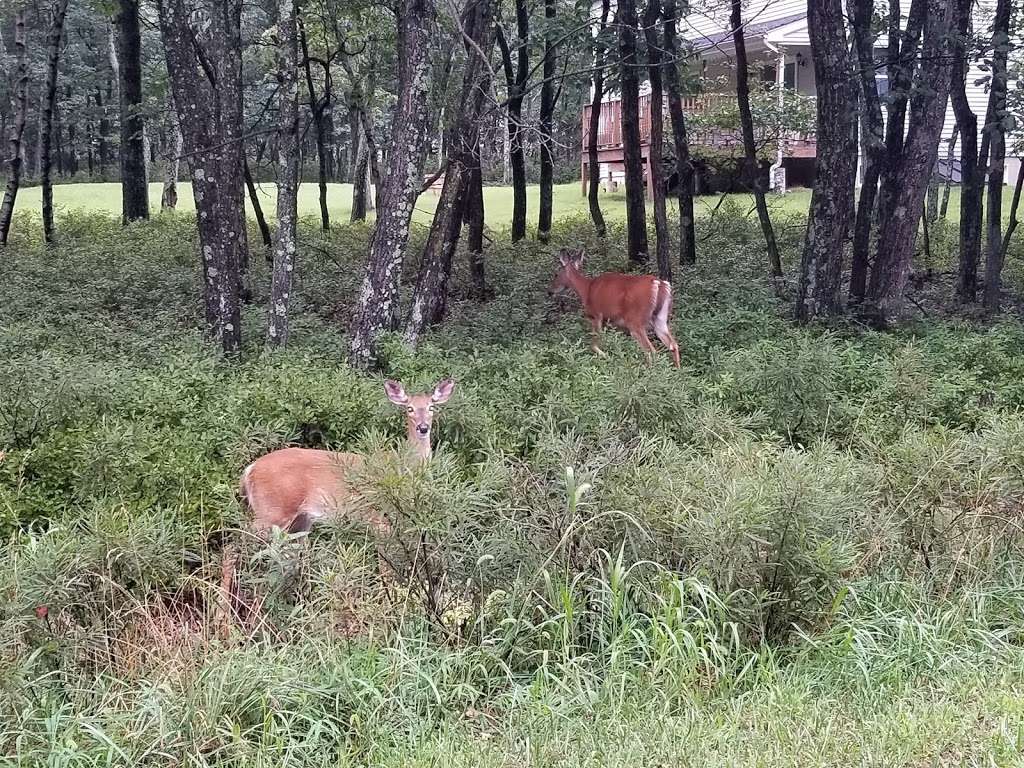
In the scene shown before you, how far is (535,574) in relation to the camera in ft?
15.8

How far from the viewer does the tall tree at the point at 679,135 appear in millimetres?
13883

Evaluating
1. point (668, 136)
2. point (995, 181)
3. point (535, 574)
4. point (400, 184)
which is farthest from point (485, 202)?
point (535, 574)

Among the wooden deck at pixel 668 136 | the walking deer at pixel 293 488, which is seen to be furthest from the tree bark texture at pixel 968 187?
the walking deer at pixel 293 488

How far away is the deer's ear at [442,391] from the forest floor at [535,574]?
17 cm

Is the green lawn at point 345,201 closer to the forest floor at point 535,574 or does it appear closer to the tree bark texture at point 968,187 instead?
the tree bark texture at point 968,187

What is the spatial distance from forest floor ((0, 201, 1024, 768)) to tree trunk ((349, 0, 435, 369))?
1.01 m

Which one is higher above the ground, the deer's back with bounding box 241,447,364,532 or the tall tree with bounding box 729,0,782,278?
the tall tree with bounding box 729,0,782,278

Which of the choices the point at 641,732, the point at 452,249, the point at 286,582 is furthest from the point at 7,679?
the point at 452,249

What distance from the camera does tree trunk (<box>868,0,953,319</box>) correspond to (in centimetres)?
1047

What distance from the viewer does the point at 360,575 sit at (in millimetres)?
4961

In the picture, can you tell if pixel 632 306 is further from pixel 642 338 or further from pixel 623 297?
pixel 642 338

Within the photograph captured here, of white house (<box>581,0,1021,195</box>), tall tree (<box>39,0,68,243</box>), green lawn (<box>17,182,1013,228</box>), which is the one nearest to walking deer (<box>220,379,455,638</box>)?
tall tree (<box>39,0,68,243</box>)

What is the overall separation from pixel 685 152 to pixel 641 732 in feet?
39.0

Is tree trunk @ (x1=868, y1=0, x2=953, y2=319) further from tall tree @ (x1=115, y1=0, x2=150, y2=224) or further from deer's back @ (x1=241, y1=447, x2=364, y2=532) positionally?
tall tree @ (x1=115, y1=0, x2=150, y2=224)
